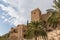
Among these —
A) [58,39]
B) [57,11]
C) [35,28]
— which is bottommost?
[58,39]

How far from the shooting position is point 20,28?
5947cm

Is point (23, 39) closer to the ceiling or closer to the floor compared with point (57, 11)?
closer to the floor

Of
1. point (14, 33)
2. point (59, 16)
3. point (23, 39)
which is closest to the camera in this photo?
point (59, 16)

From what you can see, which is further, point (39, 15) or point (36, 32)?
point (39, 15)

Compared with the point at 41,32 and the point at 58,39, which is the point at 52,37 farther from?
the point at 41,32

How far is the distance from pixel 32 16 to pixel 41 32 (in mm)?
24686

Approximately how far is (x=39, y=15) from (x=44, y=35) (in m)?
21.5

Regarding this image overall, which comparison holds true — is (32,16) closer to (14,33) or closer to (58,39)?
(14,33)

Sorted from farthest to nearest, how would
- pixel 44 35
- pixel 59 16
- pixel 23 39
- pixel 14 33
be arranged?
pixel 14 33, pixel 23 39, pixel 44 35, pixel 59 16

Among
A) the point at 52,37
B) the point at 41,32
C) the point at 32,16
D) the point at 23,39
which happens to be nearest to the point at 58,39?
the point at 52,37

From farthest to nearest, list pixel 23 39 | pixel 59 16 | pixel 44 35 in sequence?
pixel 23 39, pixel 44 35, pixel 59 16

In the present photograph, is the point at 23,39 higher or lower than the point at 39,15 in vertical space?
lower

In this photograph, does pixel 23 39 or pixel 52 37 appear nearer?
pixel 52 37

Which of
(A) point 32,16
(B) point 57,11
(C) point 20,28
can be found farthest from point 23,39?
(B) point 57,11
